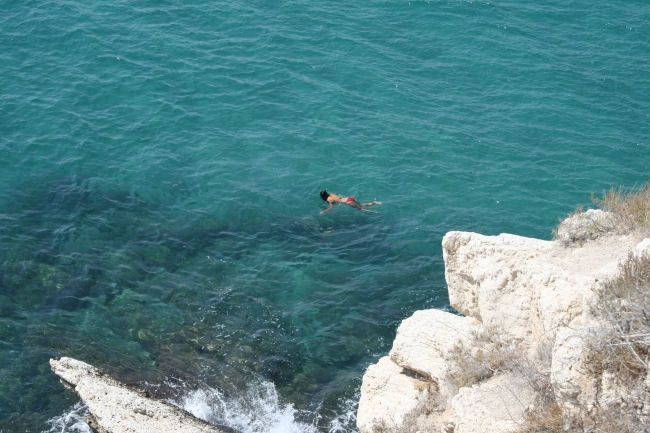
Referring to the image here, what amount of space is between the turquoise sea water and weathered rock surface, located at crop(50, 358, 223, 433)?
0.78m

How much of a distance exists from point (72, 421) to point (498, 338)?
11385 millimetres

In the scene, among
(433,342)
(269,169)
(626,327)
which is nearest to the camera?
(626,327)

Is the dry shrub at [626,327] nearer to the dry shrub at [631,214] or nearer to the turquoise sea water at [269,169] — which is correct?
the dry shrub at [631,214]

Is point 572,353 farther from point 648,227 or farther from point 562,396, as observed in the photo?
point 648,227

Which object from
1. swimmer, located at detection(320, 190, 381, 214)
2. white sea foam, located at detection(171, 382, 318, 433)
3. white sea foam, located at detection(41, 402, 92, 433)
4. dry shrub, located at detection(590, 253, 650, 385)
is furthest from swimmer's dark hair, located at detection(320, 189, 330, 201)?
dry shrub, located at detection(590, 253, 650, 385)

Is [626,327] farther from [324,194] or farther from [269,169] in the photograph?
[269,169]

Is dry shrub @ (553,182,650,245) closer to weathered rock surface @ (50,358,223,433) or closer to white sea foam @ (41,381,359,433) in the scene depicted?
white sea foam @ (41,381,359,433)

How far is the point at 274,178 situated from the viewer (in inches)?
1093

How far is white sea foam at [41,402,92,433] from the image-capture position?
16.2 m

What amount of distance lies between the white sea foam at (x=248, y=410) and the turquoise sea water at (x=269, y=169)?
64mm

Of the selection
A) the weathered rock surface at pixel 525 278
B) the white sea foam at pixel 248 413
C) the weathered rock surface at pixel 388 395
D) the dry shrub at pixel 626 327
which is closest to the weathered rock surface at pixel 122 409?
the white sea foam at pixel 248 413

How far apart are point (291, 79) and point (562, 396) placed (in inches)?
1040

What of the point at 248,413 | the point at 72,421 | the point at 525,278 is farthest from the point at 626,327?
the point at 72,421

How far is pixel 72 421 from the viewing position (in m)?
16.5
